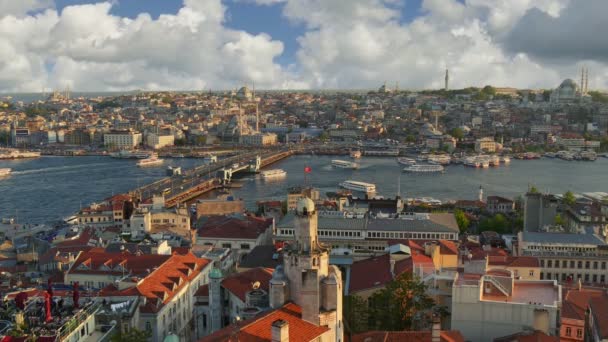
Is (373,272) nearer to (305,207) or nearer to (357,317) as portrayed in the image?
(357,317)

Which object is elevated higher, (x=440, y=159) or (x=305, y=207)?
(x=305, y=207)

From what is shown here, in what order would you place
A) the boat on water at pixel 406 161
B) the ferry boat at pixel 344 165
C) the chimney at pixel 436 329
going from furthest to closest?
the boat on water at pixel 406 161 < the ferry boat at pixel 344 165 < the chimney at pixel 436 329

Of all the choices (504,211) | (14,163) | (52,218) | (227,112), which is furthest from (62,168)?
(227,112)

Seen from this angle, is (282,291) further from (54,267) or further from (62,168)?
(62,168)

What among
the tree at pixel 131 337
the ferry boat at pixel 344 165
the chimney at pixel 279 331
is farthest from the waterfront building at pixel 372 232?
the ferry boat at pixel 344 165

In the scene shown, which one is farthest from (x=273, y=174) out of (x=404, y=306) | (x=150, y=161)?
(x=404, y=306)

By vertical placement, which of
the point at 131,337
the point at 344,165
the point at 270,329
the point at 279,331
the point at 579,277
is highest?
the point at 279,331

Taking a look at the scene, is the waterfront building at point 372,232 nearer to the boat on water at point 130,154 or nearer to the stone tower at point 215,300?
the stone tower at point 215,300
